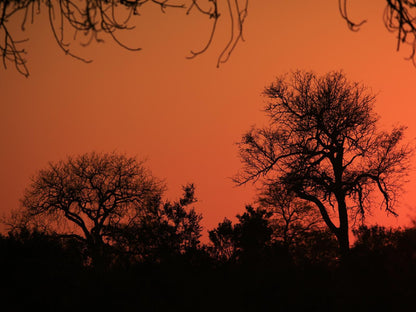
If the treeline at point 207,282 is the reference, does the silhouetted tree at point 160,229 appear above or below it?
above

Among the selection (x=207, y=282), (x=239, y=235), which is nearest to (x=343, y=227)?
(x=239, y=235)

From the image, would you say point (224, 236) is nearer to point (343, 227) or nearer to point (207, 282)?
point (343, 227)

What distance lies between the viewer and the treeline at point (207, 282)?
8688mm

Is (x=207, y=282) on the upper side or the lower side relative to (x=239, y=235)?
lower

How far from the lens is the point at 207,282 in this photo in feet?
31.5

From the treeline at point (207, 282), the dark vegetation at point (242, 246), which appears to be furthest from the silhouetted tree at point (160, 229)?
the treeline at point (207, 282)

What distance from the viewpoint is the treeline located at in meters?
8.69

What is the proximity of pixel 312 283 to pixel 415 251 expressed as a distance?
116 inches

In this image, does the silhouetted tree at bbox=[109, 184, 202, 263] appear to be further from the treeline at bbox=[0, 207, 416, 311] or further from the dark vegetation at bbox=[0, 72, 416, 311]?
the treeline at bbox=[0, 207, 416, 311]

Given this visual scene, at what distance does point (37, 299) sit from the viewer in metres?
8.98

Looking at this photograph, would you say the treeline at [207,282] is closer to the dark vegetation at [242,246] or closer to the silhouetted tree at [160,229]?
the dark vegetation at [242,246]

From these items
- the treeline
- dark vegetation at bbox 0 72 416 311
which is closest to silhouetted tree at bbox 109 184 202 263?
dark vegetation at bbox 0 72 416 311

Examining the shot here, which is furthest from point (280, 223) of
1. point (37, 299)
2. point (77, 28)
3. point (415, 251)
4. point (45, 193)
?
point (77, 28)

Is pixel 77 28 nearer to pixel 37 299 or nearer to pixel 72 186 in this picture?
pixel 37 299
